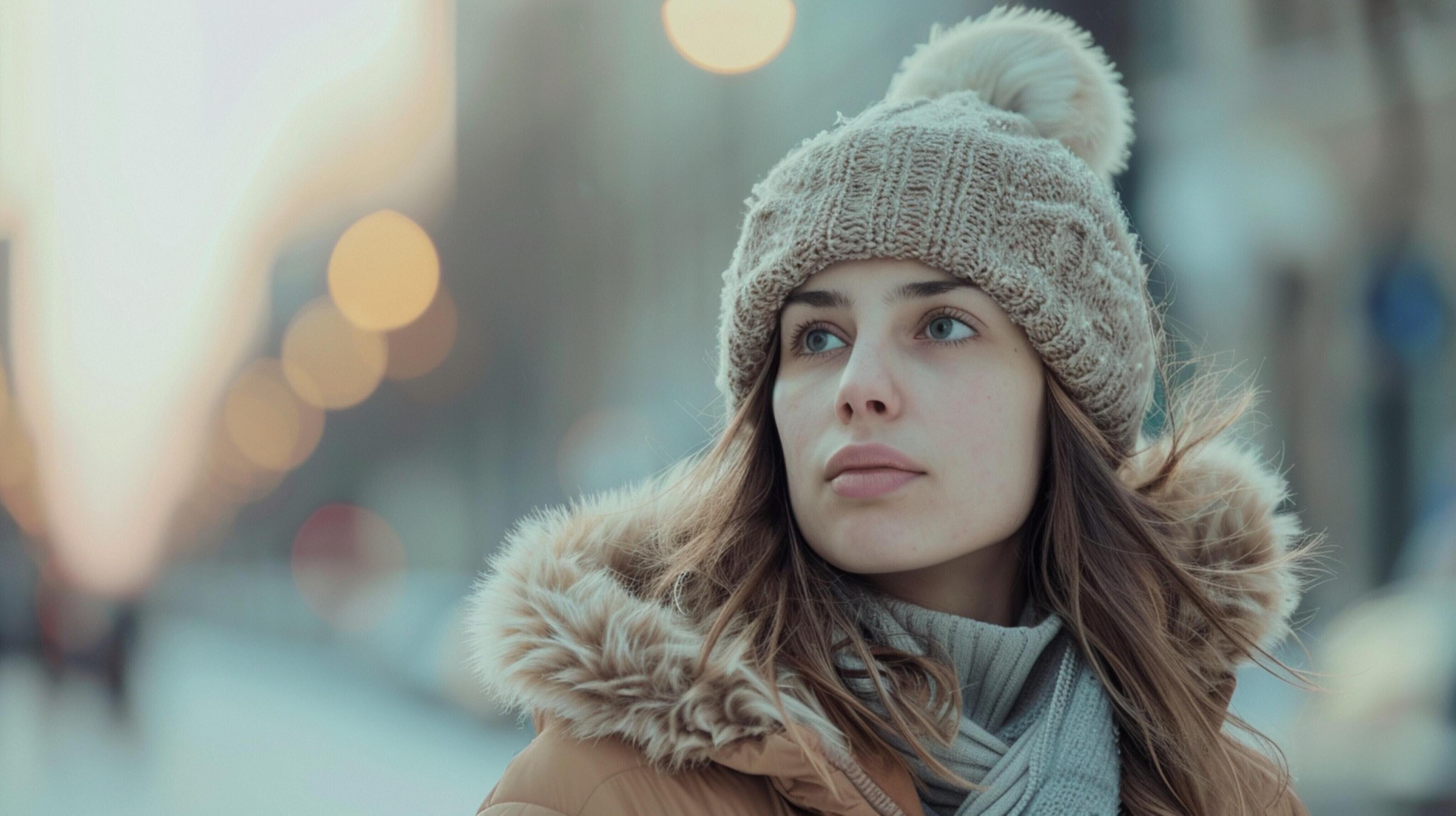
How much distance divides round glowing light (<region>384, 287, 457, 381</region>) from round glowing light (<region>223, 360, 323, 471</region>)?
459cm

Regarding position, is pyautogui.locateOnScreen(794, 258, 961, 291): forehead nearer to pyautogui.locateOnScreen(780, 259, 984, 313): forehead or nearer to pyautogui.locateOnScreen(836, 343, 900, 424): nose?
pyautogui.locateOnScreen(780, 259, 984, 313): forehead

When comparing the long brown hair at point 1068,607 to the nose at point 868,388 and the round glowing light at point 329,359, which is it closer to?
the nose at point 868,388

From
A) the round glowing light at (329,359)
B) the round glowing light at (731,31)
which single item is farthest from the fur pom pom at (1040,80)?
the round glowing light at (329,359)

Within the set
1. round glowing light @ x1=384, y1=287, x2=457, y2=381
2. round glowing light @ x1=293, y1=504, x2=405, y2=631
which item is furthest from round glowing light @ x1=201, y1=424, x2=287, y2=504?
round glowing light @ x1=384, y1=287, x2=457, y2=381

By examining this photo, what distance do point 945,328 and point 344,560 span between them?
86.5 ft

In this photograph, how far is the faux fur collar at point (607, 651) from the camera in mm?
1612

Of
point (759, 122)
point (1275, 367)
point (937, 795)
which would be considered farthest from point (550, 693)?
point (759, 122)

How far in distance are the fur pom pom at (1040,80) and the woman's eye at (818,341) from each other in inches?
27.6

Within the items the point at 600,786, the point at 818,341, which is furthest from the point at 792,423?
the point at 600,786

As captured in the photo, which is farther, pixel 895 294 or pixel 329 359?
pixel 329 359

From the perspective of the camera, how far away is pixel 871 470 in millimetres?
1891

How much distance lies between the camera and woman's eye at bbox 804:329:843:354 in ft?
6.68

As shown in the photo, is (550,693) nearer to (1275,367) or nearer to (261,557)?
(1275,367)

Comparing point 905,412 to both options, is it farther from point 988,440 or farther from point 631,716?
point 631,716
